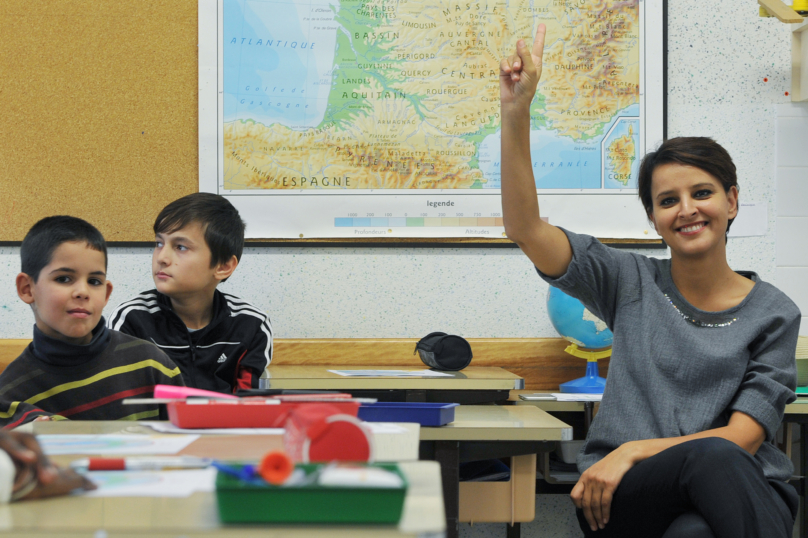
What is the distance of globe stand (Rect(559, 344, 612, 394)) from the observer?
2.03 meters

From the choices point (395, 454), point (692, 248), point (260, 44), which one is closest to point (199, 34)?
point (260, 44)

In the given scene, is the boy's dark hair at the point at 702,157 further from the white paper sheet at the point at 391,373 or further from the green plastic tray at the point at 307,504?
the green plastic tray at the point at 307,504

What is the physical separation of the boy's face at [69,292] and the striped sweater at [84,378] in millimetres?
38

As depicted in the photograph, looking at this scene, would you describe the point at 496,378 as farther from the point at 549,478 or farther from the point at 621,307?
the point at 621,307

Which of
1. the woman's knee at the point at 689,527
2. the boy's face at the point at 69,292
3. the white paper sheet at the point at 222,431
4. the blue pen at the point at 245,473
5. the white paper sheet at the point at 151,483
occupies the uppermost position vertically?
the boy's face at the point at 69,292

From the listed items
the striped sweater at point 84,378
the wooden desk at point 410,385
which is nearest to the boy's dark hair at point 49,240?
the striped sweater at point 84,378

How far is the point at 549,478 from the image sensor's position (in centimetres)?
182

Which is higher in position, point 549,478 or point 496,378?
point 496,378

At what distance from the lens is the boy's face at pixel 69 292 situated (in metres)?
1.38

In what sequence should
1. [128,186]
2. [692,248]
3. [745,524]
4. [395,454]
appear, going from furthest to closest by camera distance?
[128,186] → [692,248] → [745,524] → [395,454]

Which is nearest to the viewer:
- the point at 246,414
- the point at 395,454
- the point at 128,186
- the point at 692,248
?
the point at 395,454

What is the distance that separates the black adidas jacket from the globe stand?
87 centimetres

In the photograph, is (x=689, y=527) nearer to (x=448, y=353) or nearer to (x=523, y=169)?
(x=523, y=169)

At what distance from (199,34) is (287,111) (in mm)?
362
